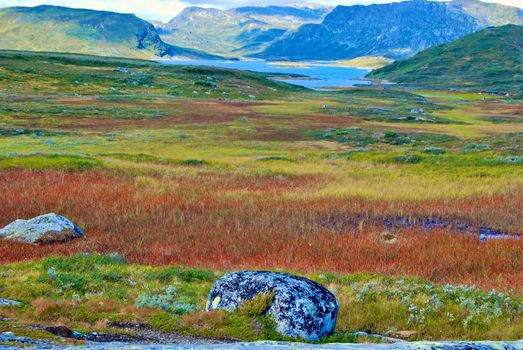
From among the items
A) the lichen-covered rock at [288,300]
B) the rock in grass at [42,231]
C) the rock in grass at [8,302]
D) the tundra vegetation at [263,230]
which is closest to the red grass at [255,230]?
the tundra vegetation at [263,230]

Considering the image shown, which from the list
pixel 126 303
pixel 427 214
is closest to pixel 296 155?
pixel 427 214

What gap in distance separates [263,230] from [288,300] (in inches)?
474

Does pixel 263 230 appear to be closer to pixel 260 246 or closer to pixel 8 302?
pixel 260 246

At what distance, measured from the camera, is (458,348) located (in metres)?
6.95

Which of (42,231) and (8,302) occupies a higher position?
(8,302)

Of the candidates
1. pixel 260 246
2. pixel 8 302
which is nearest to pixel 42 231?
pixel 260 246

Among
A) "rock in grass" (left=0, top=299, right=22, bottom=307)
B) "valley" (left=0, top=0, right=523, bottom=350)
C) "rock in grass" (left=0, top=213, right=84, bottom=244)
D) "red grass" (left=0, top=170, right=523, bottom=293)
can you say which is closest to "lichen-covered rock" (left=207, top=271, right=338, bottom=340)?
"valley" (left=0, top=0, right=523, bottom=350)

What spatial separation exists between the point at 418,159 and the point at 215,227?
32.4 metres

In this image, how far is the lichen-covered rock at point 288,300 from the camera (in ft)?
32.6

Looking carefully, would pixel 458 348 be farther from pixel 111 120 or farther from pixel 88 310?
pixel 111 120

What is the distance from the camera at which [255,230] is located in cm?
2227

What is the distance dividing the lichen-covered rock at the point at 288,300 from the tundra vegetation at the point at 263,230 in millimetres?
340

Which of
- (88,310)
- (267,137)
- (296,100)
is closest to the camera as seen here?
(88,310)

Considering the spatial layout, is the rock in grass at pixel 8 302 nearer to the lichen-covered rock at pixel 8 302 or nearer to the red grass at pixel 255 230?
the lichen-covered rock at pixel 8 302
